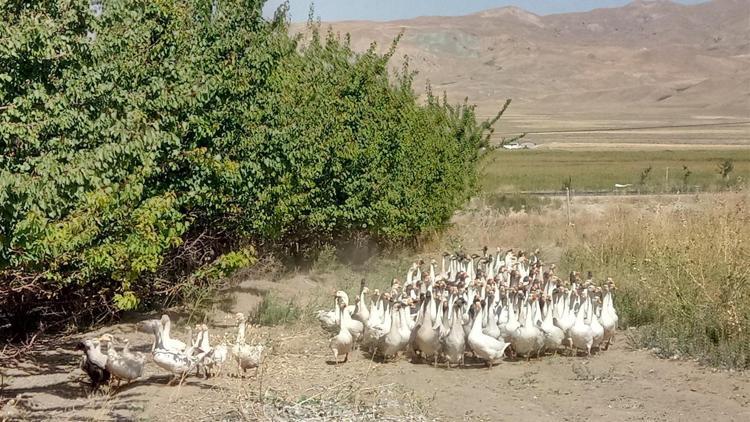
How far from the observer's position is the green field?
44263mm

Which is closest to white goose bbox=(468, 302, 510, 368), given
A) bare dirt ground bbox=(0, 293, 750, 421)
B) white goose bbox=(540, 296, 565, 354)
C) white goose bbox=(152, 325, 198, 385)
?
bare dirt ground bbox=(0, 293, 750, 421)

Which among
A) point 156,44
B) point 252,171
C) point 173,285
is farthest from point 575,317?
point 156,44

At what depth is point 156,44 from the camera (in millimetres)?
12195

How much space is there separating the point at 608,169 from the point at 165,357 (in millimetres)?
49252

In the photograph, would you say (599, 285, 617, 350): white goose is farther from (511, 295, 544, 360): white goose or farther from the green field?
the green field

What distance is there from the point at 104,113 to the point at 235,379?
356 centimetres

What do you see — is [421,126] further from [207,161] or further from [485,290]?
[207,161]

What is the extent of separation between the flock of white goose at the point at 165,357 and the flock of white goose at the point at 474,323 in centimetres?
166

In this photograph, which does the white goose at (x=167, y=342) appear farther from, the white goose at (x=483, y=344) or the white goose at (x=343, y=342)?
the white goose at (x=483, y=344)

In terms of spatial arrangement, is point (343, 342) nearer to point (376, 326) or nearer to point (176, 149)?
point (376, 326)

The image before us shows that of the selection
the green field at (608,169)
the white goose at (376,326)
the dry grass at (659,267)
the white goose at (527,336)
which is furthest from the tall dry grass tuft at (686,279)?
the green field at (608,169)

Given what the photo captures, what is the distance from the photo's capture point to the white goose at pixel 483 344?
1236cm

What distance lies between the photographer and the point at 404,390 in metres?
11.1

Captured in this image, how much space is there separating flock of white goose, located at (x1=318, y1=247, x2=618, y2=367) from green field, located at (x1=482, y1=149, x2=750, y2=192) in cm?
2317
